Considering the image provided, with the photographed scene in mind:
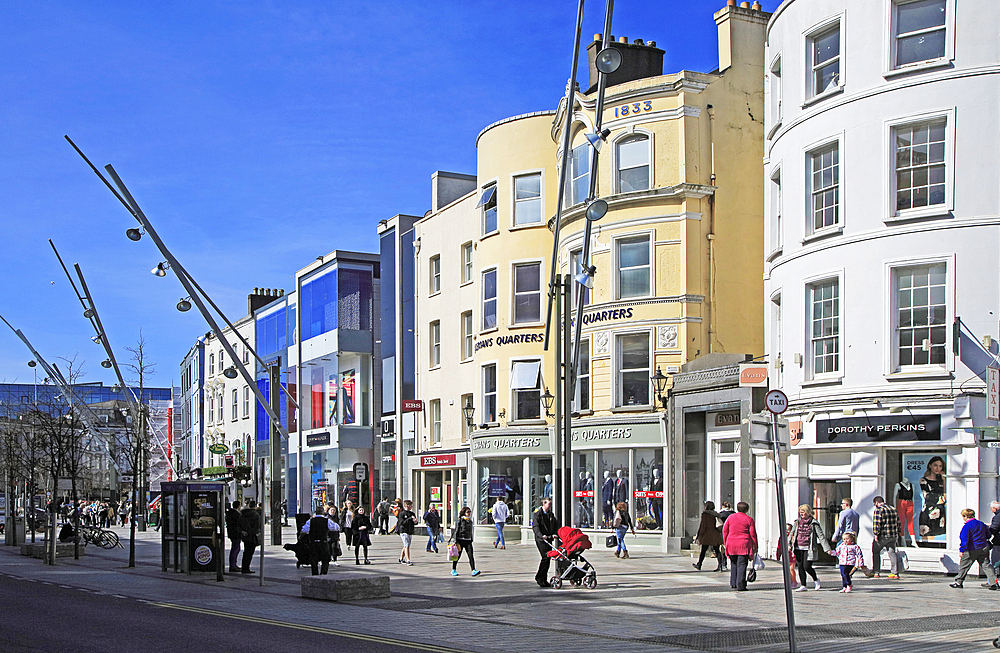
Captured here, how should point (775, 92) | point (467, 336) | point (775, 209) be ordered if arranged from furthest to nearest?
point (467, 336), point (775, 92), point (775, 209)

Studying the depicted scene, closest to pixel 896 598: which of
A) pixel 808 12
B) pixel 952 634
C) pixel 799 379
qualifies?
pixel 952 634

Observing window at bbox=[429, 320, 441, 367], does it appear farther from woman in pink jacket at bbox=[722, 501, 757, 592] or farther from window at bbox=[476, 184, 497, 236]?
woman in pink jacket at bbox=[722, 501, 757, 592]

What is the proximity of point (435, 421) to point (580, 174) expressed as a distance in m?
14.5

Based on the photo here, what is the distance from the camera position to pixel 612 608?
16.9 metres

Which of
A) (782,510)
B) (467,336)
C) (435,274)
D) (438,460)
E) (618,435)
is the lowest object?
(438,460)

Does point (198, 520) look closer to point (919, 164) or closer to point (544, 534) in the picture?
point (544, 534)

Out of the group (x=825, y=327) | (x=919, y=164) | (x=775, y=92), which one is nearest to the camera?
(x=919, y=164)

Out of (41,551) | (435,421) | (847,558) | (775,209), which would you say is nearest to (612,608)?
(847,558)

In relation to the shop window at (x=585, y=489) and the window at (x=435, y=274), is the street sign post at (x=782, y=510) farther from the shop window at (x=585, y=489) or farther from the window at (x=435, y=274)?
the window at (x=435, y=274)

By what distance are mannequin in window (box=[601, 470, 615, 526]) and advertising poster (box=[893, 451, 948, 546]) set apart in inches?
451

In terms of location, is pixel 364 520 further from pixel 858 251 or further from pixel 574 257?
pixel 858 251

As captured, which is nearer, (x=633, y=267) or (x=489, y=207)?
(x=633, y=267)

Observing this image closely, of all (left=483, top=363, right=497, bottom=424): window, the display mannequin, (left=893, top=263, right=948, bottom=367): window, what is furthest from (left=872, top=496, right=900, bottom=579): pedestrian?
(left=483, top=363, right=497, bottom=424): window

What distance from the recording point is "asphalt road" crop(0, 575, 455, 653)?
40.4ft
